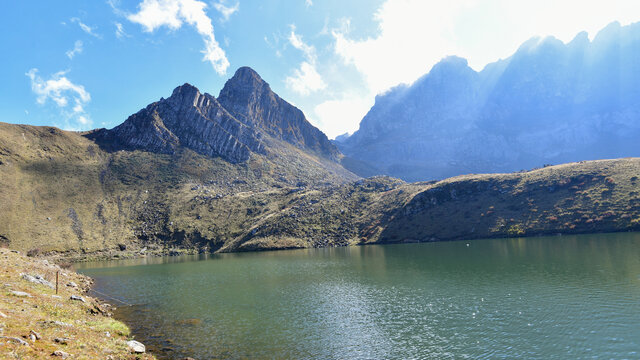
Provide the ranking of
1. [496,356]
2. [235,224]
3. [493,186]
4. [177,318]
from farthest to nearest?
[235,224] → [493,186] → [177,318] → [496,356]

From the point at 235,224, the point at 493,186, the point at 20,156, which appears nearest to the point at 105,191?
the point at 20,156

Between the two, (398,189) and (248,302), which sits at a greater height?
(398,189)

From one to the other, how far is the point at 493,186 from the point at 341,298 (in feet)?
449

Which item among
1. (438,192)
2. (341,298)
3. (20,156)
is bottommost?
(341,298)

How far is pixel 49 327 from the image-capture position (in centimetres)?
2409

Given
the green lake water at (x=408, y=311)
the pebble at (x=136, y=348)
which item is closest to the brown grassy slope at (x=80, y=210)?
the green lake water at (x=408, y=311)

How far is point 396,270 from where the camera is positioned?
2955 inches

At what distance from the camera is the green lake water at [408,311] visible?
102 feet

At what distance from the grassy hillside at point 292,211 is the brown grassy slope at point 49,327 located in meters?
115

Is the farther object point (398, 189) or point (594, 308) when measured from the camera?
point (398, 189)

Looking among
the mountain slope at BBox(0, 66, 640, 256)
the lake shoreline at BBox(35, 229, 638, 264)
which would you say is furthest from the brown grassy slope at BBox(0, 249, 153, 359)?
the mountain slope at BBox(0, 66, 640, 256)

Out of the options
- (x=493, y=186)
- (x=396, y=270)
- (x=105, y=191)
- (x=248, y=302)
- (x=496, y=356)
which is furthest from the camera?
(x=105, y=191)

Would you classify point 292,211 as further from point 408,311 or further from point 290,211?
point 408,311

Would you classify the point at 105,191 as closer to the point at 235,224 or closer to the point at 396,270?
the point at 235,224
